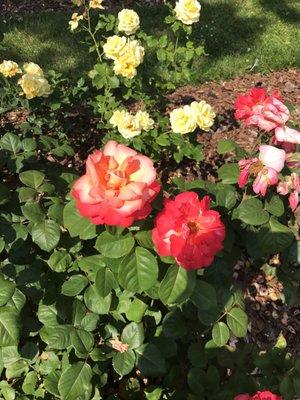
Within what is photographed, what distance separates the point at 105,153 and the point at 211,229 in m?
0.36

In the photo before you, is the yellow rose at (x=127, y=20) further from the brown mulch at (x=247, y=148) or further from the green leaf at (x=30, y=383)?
the green leaf at (x=30, y=383)

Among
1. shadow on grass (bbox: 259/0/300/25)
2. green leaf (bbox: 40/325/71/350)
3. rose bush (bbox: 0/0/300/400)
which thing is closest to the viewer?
rose bush (bbox: 0/0/300/400)

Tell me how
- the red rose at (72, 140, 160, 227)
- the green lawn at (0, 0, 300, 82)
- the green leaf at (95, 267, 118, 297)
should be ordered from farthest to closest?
the green lawn at (0, 0, 300, 82) < the green leaf at (95, 267, 118, 297) < the red rose at (72, 140, 160, 227)

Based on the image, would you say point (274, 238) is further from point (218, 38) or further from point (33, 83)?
point (218, 38)

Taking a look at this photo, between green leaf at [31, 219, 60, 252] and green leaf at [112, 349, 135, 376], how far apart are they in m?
0.44

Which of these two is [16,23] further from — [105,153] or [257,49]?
[105,153]

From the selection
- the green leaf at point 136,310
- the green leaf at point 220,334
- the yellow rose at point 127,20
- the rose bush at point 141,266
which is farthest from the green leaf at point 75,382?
the yellow rose at point 127,20

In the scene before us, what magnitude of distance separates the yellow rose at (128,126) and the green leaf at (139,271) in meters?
1.41

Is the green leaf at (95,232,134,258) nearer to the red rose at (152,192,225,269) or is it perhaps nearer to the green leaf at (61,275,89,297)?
the red rose at (152,192,225,269)

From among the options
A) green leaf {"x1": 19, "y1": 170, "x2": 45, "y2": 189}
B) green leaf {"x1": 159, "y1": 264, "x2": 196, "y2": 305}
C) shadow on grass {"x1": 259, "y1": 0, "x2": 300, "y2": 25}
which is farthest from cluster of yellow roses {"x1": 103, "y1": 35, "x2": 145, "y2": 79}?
shadow on grass {"x1": 259, "y1": 0, "x2": 300, "y2": 25}

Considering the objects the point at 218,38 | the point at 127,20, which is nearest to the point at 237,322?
the point at 127,20

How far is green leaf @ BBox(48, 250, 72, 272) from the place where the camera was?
1.71 meters

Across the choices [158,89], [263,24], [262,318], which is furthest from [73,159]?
[263,24]

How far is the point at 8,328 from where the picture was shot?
1.63m
